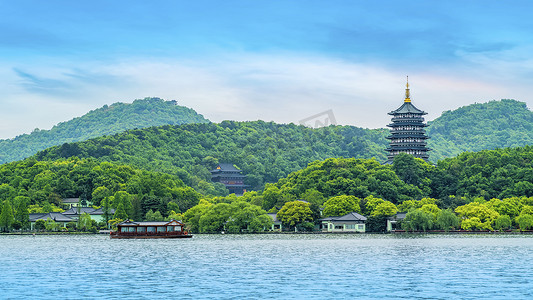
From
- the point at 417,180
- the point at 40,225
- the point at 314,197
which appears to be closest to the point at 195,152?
the point at 417,180

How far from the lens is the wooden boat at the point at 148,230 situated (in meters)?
81.8

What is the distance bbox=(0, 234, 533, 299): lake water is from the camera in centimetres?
3023

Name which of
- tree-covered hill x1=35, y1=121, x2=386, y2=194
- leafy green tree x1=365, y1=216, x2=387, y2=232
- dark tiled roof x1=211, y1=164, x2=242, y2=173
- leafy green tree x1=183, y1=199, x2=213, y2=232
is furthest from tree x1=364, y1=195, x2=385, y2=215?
dark tiled roof x1=211, y1=164, x2=242, y2=173

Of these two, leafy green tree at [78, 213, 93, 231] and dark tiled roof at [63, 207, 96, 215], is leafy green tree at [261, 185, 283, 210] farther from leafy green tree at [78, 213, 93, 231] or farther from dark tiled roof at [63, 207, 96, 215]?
leafy green tree at [78, 213, 93, 231]

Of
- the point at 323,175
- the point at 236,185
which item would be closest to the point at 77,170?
the point at 323,175

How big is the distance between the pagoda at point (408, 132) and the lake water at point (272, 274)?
77681mm

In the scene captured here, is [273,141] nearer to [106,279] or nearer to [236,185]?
[236,185]

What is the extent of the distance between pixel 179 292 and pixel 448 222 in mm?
61923

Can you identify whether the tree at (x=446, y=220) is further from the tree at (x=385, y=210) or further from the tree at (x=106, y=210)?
the tree at (x=106, y=210)

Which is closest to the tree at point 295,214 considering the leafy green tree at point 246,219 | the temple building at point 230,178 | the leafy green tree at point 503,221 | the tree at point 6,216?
the leafy green tree at point 246,219

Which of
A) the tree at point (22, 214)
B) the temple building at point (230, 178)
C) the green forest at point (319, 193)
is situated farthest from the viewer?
the temple building at point (230, 178)

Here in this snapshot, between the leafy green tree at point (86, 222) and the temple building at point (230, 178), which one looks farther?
the temple building at point (230, 178)

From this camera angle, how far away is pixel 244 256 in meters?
48.9

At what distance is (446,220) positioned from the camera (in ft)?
286
